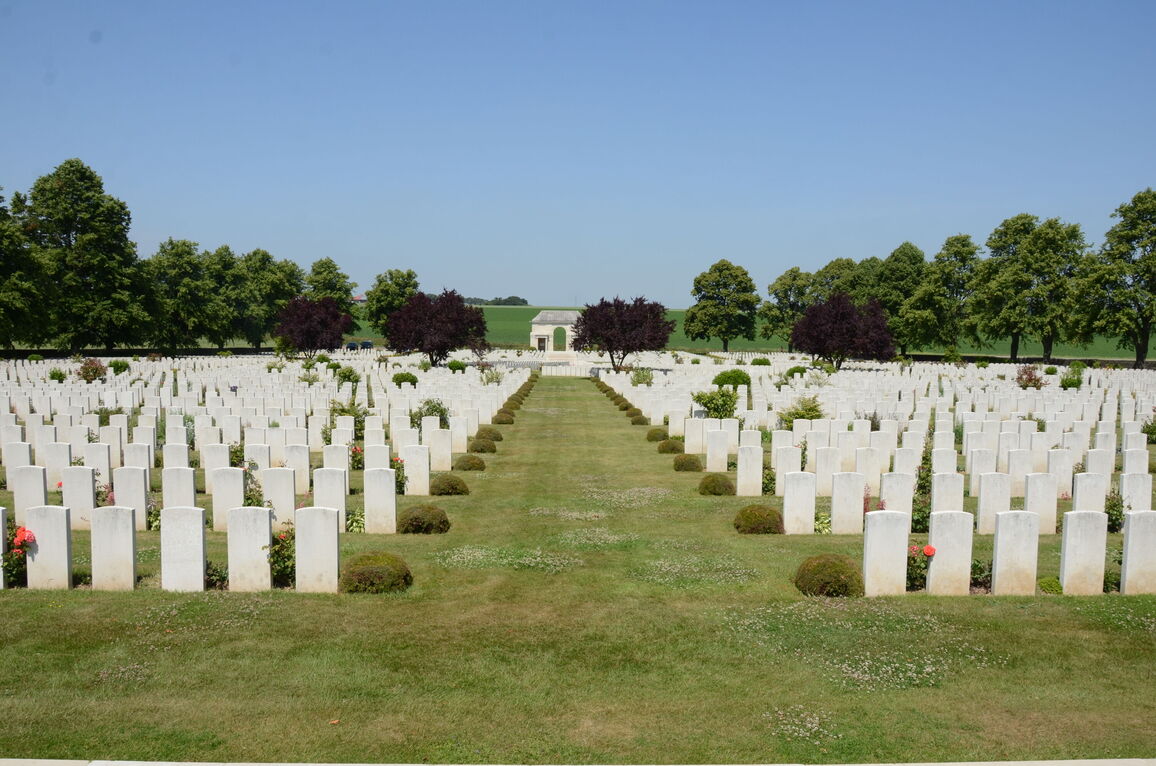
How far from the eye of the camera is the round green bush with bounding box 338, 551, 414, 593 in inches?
357

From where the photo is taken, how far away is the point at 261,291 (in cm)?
8056

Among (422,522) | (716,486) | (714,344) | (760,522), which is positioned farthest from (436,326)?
(714,344)

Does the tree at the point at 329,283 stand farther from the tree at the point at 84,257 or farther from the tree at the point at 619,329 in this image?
the tree at the point at 619,329

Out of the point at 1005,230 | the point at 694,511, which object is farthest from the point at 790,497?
the point at 1005,230

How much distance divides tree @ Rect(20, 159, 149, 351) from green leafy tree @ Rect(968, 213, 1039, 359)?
5919 centimetres

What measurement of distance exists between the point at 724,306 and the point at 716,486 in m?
70.7

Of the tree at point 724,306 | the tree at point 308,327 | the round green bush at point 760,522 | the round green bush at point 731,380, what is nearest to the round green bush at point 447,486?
the round green bush at point 760,522

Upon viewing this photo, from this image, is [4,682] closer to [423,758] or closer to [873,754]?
[423,758]

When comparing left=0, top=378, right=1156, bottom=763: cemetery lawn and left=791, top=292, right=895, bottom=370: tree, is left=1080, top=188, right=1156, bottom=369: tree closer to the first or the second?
left=791, top=292, right=895, bottom=370: tree

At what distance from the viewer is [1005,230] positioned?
65.3 metres

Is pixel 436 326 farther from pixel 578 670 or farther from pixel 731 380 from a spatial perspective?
pixel 578 670

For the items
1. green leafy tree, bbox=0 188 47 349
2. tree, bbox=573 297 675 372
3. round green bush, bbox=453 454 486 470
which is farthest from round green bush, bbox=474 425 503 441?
green leafy tree, bbox=0 188 47 349

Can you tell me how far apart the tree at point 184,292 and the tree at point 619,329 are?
109 feet

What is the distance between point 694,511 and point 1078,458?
8280 mm
